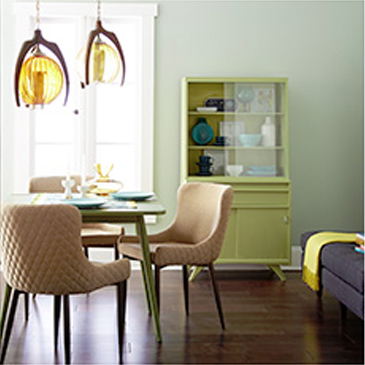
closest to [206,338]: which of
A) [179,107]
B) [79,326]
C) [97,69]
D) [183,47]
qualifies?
[79,326]

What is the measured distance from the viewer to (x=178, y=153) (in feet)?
17.3

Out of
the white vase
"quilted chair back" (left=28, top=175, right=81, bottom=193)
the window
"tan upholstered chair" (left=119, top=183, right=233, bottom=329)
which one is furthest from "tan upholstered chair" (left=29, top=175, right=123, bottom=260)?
the white vase

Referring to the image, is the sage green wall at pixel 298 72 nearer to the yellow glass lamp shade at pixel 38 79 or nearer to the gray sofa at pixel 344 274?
the gray sofa at pixel 344 274

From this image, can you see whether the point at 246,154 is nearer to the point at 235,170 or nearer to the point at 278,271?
the point at 235,170

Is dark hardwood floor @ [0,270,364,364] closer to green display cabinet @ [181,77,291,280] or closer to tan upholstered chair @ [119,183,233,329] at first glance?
tan upholstered chair @ [119,183,233,329]

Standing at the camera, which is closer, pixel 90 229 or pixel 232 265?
pixel 90 229

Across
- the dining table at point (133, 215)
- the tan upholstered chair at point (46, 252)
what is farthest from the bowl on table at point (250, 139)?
the tan upholstered chair at point (46, 252)

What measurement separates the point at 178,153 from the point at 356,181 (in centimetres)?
171

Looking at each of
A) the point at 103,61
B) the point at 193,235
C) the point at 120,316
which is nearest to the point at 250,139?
the point at 193,235

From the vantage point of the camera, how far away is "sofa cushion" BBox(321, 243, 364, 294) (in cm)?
313

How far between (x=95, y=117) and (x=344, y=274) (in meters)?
2.85

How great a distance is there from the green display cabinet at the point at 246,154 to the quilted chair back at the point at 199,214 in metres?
0.99

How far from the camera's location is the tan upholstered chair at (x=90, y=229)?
12.7 feet

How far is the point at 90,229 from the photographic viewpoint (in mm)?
4215
